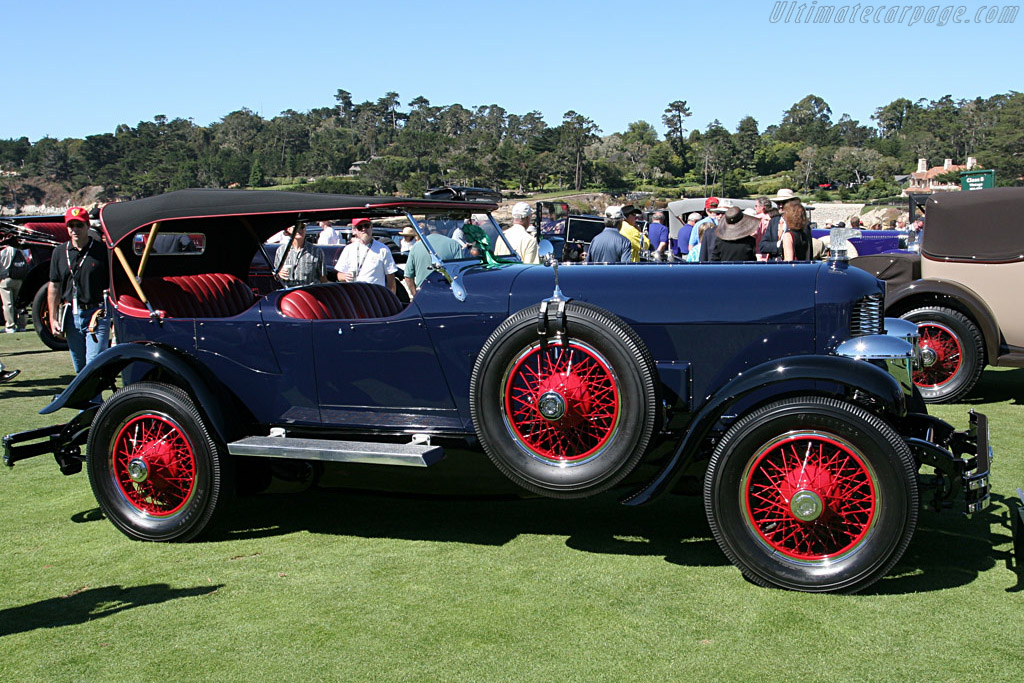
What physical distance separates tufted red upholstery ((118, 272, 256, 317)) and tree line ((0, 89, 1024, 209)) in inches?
4012

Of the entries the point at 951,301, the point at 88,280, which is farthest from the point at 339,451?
the point at 951,301

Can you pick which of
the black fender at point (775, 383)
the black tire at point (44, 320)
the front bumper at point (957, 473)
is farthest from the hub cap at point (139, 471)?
the black tire at point (44, 320)

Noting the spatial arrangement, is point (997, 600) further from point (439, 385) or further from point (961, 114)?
point (961, 114)

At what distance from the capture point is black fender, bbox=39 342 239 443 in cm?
450

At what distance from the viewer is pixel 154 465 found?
182 inches

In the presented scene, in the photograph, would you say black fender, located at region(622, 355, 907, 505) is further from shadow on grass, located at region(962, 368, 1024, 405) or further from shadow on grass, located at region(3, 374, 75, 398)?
shadow on grass, located at region(3, 374, 75, 398)

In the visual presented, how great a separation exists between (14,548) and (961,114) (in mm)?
163501

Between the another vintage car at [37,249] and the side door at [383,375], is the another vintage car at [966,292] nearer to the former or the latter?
the side door at [383,375]

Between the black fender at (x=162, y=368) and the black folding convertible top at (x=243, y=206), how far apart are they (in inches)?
26.8

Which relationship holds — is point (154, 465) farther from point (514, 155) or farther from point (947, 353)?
point (514, 155)

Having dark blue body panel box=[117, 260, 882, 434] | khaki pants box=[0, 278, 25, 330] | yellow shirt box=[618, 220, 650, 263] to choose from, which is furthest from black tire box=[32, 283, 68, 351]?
dark blue body panel box=[117, 260, 882, 434]

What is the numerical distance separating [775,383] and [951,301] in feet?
15.6

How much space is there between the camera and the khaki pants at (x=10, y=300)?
13508 mm

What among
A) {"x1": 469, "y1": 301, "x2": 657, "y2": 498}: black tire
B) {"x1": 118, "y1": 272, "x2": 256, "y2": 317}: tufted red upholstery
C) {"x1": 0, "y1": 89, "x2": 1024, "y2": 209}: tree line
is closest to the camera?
{"x1": 469, "y1": 301, "x2": 657, "y2": 498}: black tire
